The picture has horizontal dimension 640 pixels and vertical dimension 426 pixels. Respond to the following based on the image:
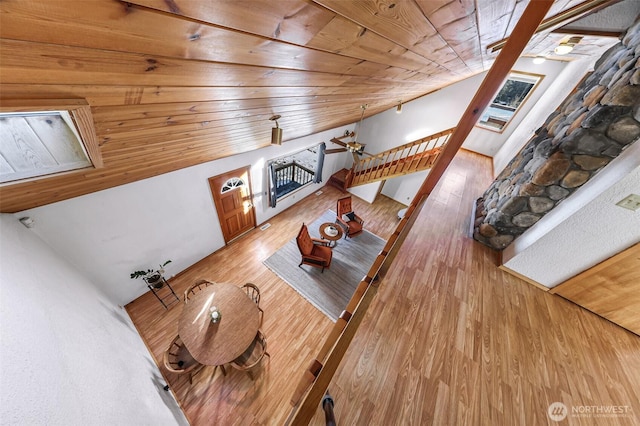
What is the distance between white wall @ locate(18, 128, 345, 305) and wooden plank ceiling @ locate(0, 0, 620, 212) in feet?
3.40

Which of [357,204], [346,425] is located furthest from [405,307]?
[357,204]

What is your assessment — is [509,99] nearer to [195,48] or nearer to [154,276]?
[195,48]

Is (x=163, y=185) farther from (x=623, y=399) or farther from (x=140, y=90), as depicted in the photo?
(x=623, y=399)

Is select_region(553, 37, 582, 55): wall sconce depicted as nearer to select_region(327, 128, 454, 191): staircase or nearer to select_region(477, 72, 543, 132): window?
select_region(327, 128, 454, 191): staircase

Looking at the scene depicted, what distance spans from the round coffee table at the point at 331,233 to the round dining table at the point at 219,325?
2.16 meters

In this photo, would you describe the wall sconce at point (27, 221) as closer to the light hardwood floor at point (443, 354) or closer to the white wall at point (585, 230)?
the light hardwood floor at point (443, 354)

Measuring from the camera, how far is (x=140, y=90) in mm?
838

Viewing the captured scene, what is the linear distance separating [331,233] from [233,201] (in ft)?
7.24

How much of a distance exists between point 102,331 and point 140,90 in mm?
2290

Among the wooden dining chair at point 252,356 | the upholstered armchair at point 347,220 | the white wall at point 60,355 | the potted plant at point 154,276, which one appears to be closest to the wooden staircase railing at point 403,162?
the upholstered armchair at point 347,220

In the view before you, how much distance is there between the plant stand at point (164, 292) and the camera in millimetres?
3141

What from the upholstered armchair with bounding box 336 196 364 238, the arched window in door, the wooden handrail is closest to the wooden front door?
the arched window in door

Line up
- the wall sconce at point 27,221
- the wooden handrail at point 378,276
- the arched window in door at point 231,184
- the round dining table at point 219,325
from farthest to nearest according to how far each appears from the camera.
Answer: the arched window in door at point 231,184 → the round dining table at point 219,325 → the wall sconce at point 27,221 → the wooden handrail at point 378,276

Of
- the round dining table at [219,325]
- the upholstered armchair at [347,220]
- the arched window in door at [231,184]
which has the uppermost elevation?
the arched window in door at [231,184]
